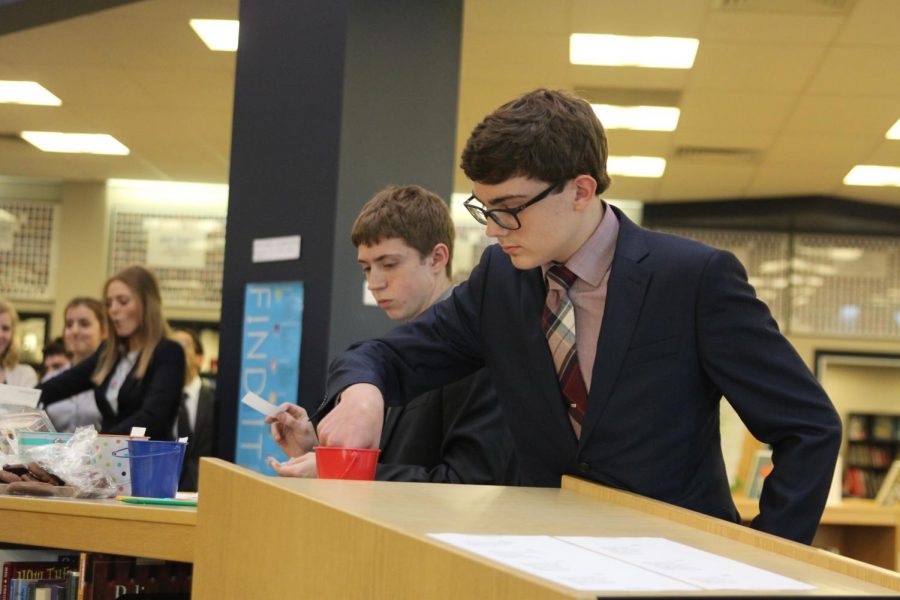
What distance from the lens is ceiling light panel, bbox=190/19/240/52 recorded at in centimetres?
630

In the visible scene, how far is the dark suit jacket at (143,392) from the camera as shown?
3891 mm

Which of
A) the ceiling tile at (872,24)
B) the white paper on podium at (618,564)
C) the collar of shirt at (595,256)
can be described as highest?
the ceiling tile at (872,24)

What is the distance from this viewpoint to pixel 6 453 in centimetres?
226

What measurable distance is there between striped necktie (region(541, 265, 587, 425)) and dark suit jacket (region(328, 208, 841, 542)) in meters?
0.02

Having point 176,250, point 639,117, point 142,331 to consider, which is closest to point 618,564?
point 142,331

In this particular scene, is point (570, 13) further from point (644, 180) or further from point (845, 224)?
point (845, 224)

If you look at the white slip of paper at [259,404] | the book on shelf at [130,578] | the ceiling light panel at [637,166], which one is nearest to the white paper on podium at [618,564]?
the white slip of paper at [259,404]

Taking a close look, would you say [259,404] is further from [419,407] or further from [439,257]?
[439,257]

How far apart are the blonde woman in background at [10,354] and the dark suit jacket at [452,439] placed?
380cm

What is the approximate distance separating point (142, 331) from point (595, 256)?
2744 millimetres

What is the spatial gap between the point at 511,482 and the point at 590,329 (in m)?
0.44

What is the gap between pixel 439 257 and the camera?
2.47 metres

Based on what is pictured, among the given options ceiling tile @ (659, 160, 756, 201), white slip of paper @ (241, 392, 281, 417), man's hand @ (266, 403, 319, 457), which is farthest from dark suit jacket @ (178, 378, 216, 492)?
ceiling tile @ (659, 160, 756, 201)

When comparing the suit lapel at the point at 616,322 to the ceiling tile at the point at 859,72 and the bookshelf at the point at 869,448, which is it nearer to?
the ceiling tile at the point at 859,72
